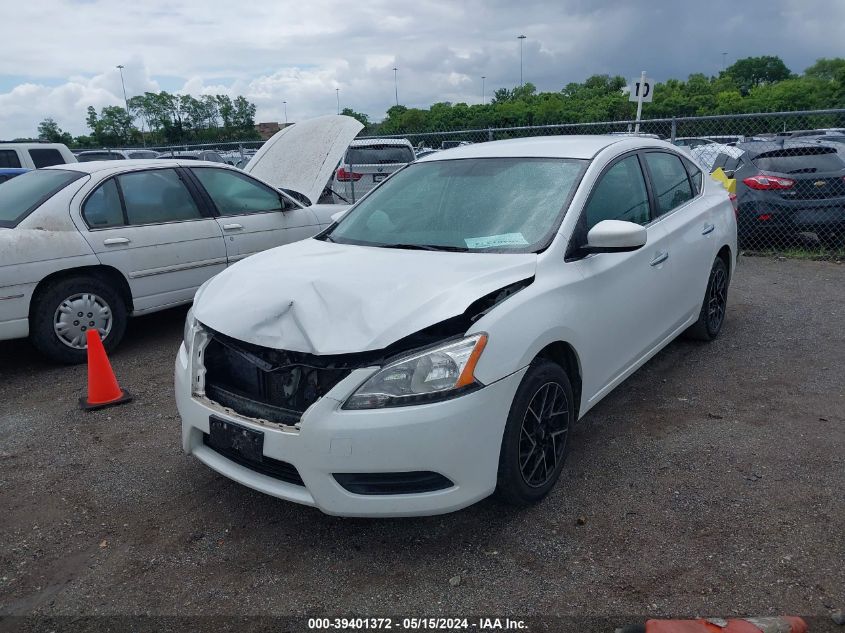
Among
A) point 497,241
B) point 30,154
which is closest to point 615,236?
point 497,241

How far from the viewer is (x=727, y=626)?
7.89 ft

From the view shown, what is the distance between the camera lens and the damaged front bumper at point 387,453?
2.68 metres

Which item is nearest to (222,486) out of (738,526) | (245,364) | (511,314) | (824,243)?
(245,364)

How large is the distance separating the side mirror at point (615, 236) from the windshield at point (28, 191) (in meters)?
4.51

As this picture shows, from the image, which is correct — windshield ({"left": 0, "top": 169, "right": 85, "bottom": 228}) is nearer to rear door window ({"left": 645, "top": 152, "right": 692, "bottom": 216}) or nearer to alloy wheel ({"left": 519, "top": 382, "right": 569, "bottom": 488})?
alloy wheel ({"left": 519, "top": 382, "right": 569, "bottom": 488})

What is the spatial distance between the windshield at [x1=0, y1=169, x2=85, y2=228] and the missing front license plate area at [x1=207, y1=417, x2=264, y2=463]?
3.46 metres

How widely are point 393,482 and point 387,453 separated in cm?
17

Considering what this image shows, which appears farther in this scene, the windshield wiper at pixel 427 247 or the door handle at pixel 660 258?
the door handle at pixel 660 258

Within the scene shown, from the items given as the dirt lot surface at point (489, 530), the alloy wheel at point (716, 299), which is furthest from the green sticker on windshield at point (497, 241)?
the alloy wheel at point (716, 299)

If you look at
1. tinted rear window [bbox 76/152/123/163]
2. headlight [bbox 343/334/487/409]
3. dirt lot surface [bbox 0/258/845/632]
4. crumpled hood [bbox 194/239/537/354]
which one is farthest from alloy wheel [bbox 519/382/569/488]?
tinted rear window [bbox 76/152/123/163]

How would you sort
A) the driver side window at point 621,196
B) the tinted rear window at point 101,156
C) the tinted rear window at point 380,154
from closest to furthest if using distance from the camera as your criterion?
1. the driver side window at point 621,196
2. the tinted rear window at point 380,154
3. the tinted rear window at point 101,156

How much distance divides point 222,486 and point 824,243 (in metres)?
9.14

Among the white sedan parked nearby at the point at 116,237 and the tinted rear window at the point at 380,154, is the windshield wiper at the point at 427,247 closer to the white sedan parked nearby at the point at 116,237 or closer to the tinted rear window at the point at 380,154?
the white sedan parked nearby at the point at 116,237

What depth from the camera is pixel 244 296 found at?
10.6 feet
